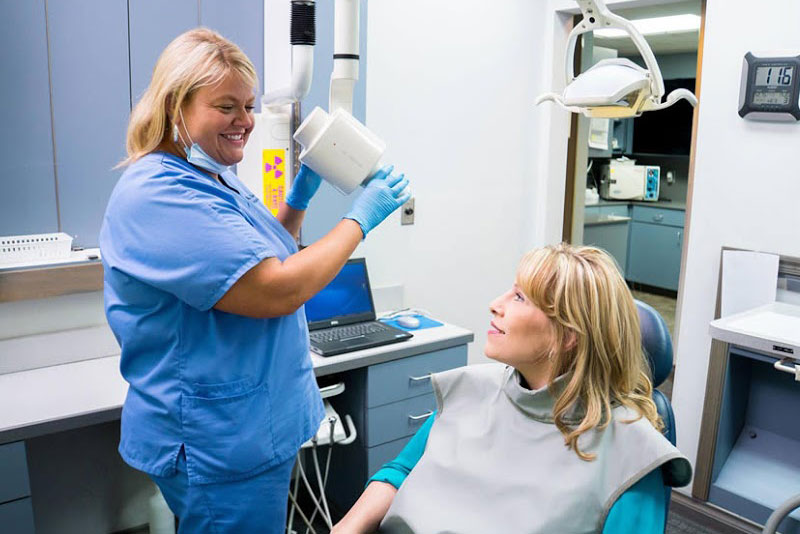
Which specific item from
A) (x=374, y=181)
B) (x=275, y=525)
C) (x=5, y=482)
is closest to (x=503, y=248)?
(x=374, y=181)

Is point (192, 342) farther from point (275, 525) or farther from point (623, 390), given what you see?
point (623, 390)

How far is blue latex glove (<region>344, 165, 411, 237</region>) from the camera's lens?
140cm

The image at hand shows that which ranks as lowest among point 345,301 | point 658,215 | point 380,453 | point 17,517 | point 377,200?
point 380,453

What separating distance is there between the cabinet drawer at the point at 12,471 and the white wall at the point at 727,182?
222cm

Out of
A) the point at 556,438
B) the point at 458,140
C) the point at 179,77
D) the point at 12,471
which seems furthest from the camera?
the point at 458,140

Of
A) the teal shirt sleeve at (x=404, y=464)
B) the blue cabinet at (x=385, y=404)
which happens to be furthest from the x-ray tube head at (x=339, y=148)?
the blue cabinet at (x=385, y=404)

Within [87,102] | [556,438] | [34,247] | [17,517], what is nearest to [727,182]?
[556,438]

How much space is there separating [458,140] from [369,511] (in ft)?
5.98

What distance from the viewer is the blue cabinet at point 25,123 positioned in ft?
5.94

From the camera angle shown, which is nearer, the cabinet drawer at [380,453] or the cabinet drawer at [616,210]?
the cabinet drawer at [380,453]

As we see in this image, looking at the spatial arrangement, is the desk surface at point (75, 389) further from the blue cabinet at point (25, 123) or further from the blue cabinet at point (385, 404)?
the blue cabinet at point (25, 123)

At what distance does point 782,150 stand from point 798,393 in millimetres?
839

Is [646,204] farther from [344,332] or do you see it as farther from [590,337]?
[590,337]

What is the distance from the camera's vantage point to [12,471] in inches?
58.6
